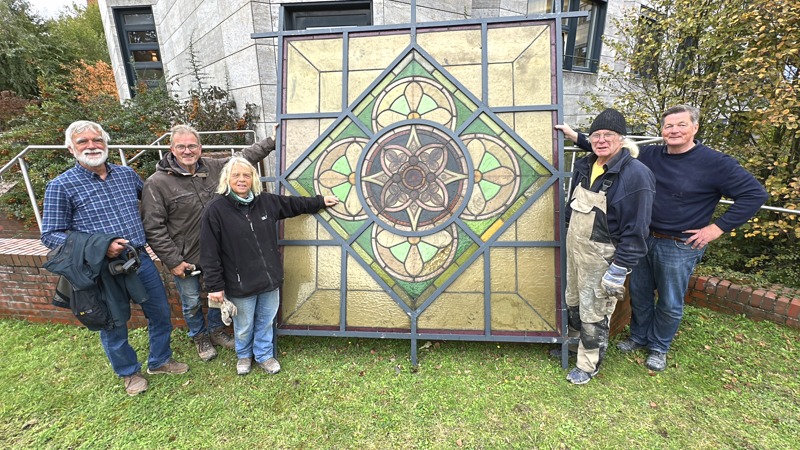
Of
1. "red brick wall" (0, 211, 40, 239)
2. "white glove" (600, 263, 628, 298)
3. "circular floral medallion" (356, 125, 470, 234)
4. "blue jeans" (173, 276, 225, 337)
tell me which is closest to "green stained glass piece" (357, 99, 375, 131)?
"circular floral medallion" (356, 125, 470, 234)

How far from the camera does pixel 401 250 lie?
2.85 meters

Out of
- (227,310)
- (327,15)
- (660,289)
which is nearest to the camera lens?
(227,310)

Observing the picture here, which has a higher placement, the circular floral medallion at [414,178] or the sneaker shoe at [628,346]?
the circular floral medallion at [414,178]

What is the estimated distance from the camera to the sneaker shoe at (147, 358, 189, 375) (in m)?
2.80

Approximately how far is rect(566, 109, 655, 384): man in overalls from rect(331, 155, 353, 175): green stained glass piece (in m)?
1.69

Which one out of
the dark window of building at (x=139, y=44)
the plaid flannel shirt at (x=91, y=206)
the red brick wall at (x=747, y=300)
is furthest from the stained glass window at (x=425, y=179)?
the dark window of building at (x=139, y=44)

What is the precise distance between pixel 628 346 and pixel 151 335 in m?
3.72

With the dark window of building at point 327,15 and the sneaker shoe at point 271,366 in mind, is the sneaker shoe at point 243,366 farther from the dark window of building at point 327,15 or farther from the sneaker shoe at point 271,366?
the dark window of building at point 327,15

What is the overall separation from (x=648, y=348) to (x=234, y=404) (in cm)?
314

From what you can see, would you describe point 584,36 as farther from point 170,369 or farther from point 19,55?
point 19,55

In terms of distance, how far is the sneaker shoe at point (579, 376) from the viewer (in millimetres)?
2560

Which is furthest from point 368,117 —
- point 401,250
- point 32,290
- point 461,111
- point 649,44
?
point 649,44

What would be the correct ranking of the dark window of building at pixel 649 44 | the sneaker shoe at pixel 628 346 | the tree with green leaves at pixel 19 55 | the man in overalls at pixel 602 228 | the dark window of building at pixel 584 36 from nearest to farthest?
the man in overalls at pixel 602 228, the sneaker shoe at pixel 628 346, the dark window of building at pixel 649 44, the dark window of building at pixel 584 36, the tree with green leaves at pixel 19 55

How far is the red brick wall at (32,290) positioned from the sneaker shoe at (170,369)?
0.61 m
